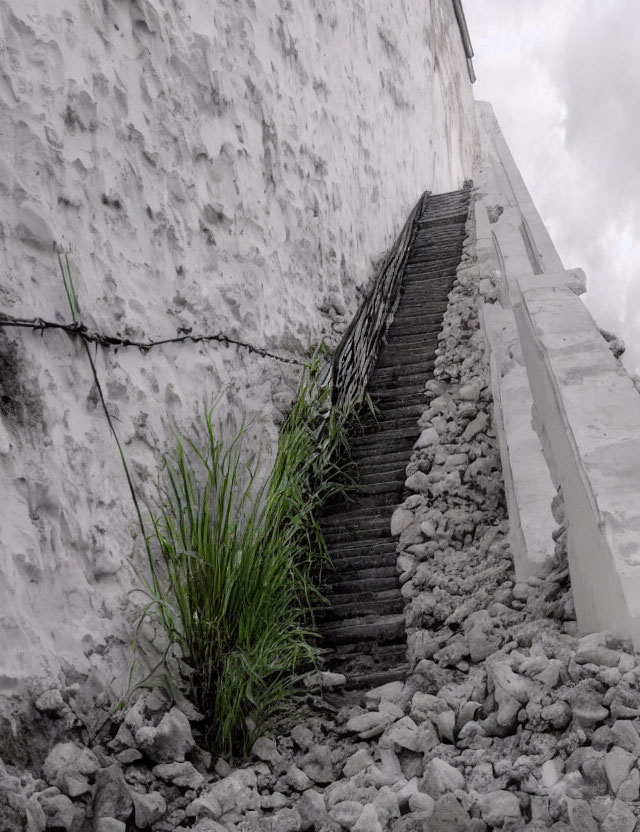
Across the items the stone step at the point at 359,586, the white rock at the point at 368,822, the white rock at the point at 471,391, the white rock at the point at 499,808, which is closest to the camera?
the white rock at the point at 499,808

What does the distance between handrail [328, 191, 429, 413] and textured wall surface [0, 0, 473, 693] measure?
0.20 meters

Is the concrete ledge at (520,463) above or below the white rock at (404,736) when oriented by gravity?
above

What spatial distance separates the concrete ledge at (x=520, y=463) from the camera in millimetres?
2359

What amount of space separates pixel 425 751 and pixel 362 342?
258 cm

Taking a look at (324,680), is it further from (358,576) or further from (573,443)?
(573,443)

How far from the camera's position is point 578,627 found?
1.97 m

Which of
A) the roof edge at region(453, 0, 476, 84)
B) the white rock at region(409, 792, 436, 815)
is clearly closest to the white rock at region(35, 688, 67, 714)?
the white rock at region(409, 792, 436, 815)

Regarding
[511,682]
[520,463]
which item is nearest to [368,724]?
[511,682]

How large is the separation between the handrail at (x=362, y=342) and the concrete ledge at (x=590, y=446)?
1333 mm

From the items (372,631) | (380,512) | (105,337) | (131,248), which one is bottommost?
(372,631)

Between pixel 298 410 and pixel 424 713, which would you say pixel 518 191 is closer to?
pixel 298 410

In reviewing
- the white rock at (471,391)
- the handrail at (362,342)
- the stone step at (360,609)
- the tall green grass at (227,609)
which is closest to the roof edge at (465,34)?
the handrail at (362,342)

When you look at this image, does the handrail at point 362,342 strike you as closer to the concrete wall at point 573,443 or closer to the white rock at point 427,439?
the white rock at point 427,439

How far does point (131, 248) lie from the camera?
2.68 meters
